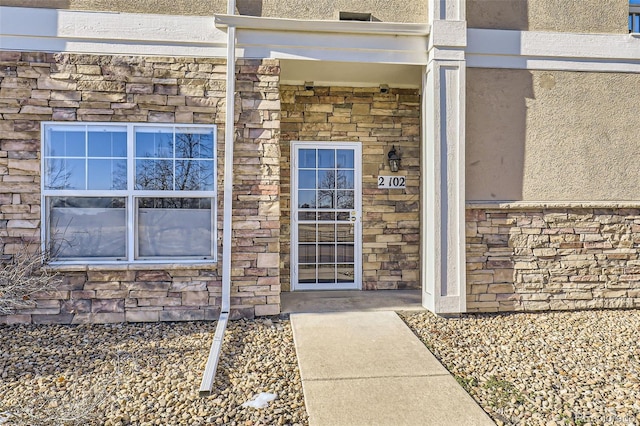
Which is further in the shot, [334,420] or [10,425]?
[334,420]

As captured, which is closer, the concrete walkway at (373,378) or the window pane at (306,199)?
the concrete walkway at (373,378)

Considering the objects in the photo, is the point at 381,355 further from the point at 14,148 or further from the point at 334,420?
the point at 14,148

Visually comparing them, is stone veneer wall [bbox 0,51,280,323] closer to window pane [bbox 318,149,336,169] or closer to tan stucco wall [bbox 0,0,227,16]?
tan stucco wall [bbox 0,0,227,16]

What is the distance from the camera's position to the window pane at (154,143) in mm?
4535

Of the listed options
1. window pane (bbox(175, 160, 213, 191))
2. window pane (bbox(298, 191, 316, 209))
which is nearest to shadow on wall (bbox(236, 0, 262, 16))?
window pane (bbox(175, 160, 213, 191))

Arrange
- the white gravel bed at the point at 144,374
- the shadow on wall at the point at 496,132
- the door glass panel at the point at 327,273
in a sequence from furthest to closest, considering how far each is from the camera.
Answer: the door glass panel at the point at 327,273, the shadow on wall at the point at 496,132, the white gravel bed at the point at 144,374

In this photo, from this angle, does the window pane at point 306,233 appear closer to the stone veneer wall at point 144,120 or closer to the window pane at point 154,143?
the stone veneer wall at point 144,120

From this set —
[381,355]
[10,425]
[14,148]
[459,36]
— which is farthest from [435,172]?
[14,148]

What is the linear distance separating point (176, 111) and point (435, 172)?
3004mm

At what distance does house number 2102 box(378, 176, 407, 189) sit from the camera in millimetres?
5914

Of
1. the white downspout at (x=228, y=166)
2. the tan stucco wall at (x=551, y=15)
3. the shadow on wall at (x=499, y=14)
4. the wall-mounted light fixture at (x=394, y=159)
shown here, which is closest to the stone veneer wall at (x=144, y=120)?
the white downspout at (x=228, y=166)

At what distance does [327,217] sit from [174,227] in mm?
2209

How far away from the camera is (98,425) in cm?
254

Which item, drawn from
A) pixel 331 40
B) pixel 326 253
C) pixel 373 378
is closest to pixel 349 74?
pixel 331 40
